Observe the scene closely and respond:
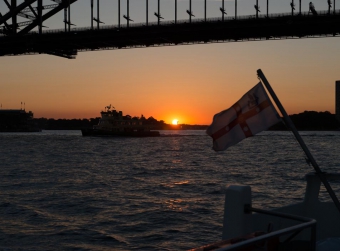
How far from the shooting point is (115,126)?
100188mm

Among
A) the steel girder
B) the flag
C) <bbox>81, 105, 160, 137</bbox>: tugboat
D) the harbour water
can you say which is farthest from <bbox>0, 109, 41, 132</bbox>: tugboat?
the flag

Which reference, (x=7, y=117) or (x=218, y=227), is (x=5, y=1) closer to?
(x=218, y=227)

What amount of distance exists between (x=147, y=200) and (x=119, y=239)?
216 inches

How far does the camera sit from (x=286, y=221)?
18.9 ft

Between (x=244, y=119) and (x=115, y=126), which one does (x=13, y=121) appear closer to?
(x=115, y=126)

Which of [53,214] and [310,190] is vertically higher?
[310,190]

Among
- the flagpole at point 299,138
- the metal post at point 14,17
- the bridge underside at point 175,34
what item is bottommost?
the flagpole at point 299,138

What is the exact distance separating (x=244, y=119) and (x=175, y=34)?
46272 millimetres

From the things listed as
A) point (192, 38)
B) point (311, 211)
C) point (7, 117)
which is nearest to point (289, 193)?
point (311, 211)

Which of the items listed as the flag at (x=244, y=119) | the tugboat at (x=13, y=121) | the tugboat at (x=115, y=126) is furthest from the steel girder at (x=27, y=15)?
the tugboat at (x=13, y=121)

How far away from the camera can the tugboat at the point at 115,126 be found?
9869cm

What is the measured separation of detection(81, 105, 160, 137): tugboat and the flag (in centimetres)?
9328

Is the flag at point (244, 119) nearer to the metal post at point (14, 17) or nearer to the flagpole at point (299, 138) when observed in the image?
the flagpole at point (299, 138)

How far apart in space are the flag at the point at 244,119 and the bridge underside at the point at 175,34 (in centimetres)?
4312
